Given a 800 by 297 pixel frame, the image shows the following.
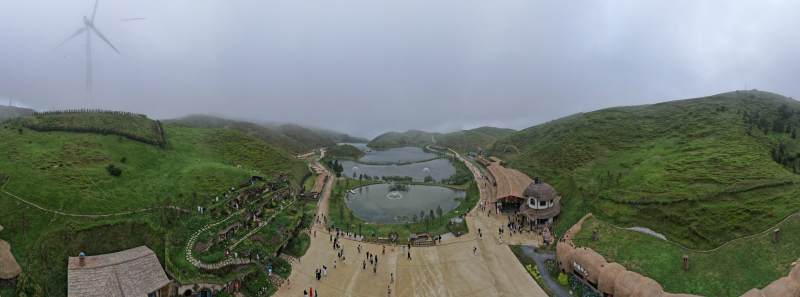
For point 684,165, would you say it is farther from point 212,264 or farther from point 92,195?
point 92,195

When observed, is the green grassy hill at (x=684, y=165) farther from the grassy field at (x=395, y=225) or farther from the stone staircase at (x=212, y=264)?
the stone staircase at (x=212, y=264)

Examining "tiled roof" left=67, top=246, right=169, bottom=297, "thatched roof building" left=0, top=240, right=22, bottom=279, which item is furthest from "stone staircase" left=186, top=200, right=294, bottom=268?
"thatched roof building" left=0, top=240, right=22, bottom=279

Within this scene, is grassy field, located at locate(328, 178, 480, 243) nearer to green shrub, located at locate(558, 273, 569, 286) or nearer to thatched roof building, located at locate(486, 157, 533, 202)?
thatched roof building, located at locate(486, 157, 533, 202)

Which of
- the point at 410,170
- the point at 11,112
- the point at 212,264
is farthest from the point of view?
the point at 11,112

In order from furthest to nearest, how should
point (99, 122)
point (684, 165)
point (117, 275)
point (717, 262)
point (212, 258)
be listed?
1. point (99, 122)
2. point (684, 165)
3. point (212, 258)
4. point (717, 262)
5. point (117, 275)

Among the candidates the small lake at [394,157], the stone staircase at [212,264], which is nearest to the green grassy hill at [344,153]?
the small lake at [394,157]

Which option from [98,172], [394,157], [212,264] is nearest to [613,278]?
[212,264]

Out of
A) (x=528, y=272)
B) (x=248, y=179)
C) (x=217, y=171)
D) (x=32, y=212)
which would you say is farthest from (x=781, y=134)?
(x=32, y=212)
